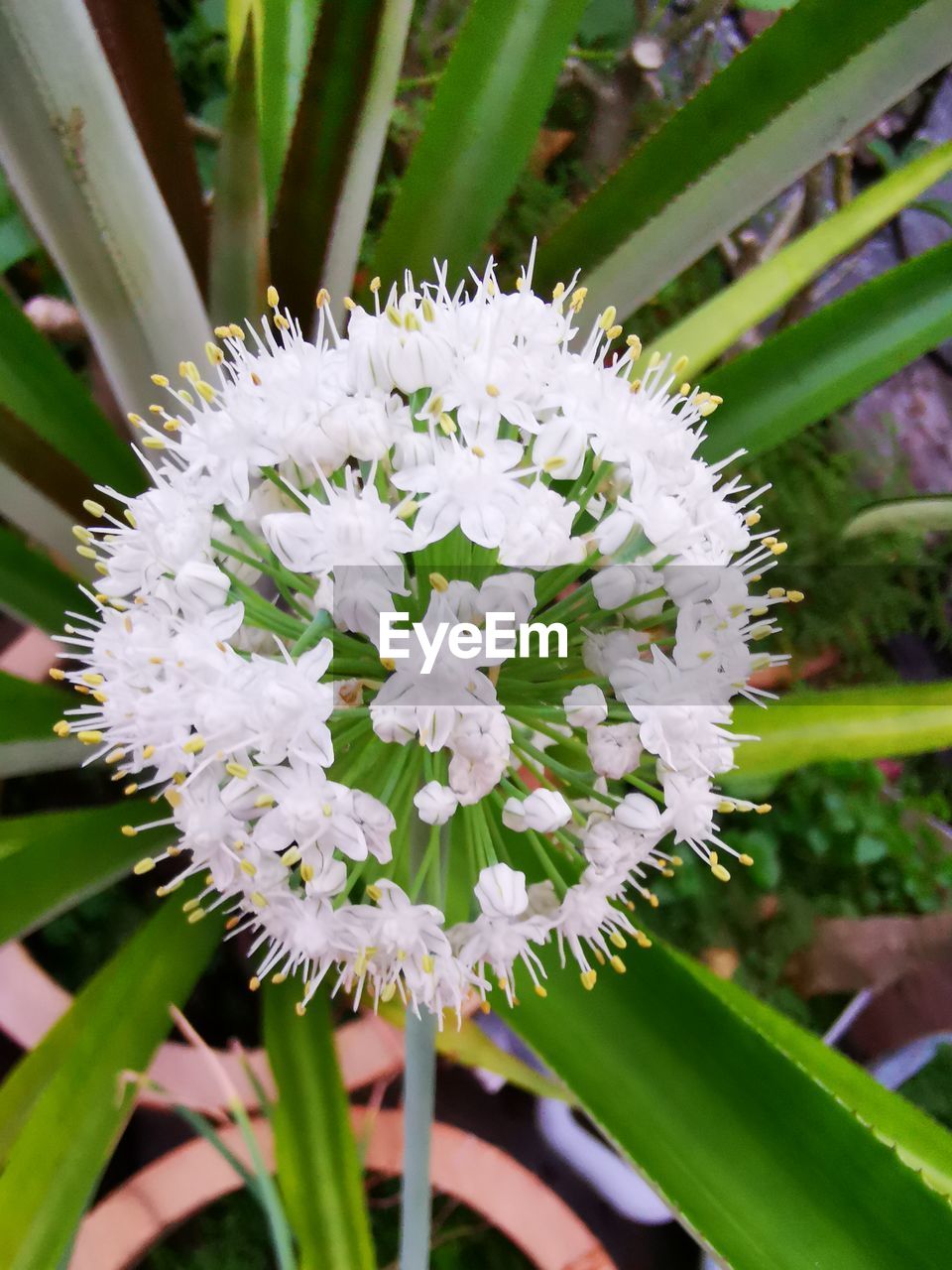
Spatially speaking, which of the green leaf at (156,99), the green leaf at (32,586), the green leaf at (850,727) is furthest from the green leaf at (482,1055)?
the green leaf at (156,99)

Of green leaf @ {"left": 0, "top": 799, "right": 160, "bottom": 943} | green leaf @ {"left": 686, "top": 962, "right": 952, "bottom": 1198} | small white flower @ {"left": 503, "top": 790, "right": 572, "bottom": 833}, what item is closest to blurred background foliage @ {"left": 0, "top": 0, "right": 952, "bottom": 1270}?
green leaf @ {"left": 0, "top": 799, "right": 160, "bottom": 943}

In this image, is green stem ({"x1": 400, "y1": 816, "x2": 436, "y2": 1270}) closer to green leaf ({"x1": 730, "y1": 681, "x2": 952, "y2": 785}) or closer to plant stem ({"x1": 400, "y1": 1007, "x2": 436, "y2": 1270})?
plant stem ({"x1": 400, "y1": 1007, "x2": 436, "y2": 1270})

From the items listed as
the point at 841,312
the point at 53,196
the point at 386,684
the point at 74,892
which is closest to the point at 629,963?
the point at 386,684

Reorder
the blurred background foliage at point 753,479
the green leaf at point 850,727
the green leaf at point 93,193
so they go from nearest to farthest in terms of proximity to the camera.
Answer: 1. the green leaf at point 93,193
2. the green leaf at point 850,727
3. the blurred background foliage at point 753,479

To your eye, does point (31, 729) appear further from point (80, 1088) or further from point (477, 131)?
point (477, 131)

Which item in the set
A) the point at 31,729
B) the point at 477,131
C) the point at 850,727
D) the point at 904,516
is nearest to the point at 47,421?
the point at 31,729

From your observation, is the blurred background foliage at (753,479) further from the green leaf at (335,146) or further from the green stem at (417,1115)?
the green stem at (417,1115)
